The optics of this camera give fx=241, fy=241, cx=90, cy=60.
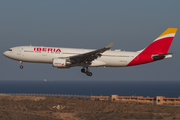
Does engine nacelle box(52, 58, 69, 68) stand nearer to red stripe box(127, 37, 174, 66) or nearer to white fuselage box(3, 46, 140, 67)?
white fuselage box(3, 46, 140, 67)

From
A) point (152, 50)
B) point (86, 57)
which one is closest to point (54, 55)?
point (86, 57)

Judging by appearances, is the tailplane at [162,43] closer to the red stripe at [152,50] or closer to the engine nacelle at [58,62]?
the red stripe at [152,50]

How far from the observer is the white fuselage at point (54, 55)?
135 ft

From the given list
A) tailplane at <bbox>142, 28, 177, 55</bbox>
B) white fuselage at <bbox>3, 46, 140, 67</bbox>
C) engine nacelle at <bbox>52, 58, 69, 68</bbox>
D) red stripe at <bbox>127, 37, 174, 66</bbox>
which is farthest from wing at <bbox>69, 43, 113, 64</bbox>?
tailplane at <bbox>142, 28, 177, 55</bbox>

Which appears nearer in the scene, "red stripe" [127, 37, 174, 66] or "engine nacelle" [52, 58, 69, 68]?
"engine nacelle" [52, 58, 69, 68]

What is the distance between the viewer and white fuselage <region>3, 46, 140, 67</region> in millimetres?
41062

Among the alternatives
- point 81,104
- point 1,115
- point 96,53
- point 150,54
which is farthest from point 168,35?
point 1,115

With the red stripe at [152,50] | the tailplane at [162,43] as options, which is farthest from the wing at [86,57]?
the tailplane at [162,43]

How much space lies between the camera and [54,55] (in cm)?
4106

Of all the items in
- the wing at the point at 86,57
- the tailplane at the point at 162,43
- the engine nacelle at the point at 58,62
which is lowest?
the engine nacelle at the point at 58,62

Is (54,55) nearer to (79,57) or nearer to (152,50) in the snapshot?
(79,57)

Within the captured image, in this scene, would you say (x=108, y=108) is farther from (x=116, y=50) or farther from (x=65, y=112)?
(x=116, y=50)

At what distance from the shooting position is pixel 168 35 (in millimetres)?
47031

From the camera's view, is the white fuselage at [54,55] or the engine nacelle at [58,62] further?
the white fuselage at [54,55]
